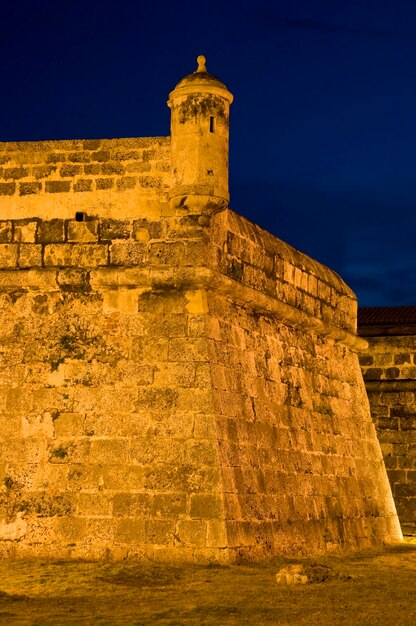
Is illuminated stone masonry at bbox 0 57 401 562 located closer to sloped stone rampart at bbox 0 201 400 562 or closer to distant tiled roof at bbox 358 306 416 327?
sloped stone rampart at bbox 0 201 400 562

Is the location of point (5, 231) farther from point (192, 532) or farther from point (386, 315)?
point (386, 315)

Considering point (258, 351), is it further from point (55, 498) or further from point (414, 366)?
point (414, 366)

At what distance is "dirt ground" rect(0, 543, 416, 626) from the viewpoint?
8023mm

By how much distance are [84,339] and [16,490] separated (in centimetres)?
152

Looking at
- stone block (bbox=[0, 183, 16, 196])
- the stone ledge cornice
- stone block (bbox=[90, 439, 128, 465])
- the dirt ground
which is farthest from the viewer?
stone block (bbox=[0, 183, 16, 196])

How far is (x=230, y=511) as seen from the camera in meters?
10.7

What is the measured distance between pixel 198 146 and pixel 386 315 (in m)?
8.93

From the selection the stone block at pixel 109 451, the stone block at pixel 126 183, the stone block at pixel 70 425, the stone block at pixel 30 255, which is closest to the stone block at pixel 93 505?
the stone block at pixel 109 451

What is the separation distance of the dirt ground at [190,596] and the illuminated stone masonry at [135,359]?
1.43 feet

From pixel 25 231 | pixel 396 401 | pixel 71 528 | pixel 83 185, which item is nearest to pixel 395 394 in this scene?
pixel 396 401

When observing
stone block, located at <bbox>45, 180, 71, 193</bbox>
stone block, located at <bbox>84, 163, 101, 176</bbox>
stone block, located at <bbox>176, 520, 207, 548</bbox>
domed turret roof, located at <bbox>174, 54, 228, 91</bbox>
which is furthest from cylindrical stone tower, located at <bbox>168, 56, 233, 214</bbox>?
stone block, located at <bbox>176, 520, 207, 548</bbox>

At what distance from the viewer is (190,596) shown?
29.3ft

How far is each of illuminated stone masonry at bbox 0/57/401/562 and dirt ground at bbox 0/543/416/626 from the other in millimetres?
435

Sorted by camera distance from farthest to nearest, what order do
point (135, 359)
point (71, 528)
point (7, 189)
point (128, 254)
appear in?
1. point (7, 189)
2. point (128, 254)
3. point (135, 359)
4. point (71, 528)
